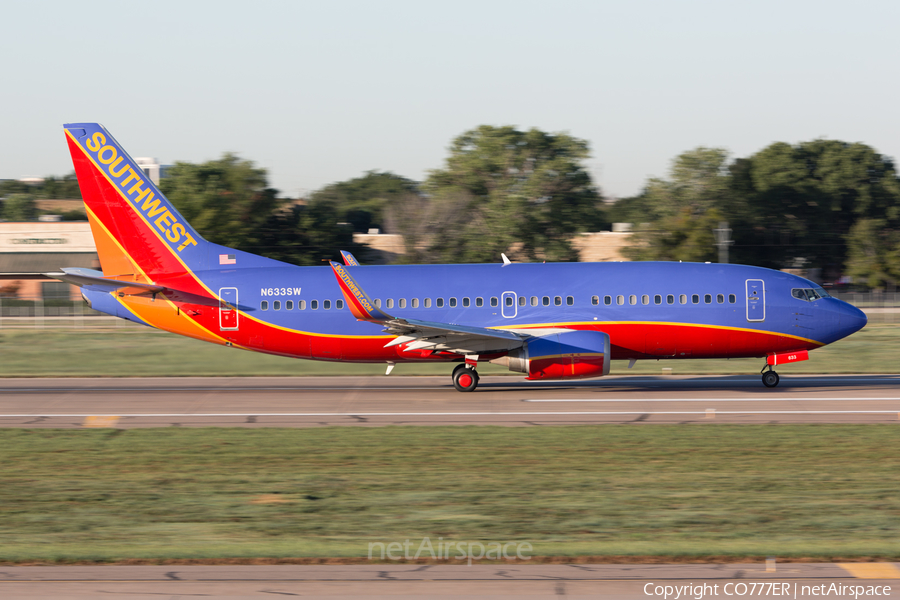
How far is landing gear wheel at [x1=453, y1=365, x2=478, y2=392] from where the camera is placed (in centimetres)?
2680

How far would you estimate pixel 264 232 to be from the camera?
80500 mm

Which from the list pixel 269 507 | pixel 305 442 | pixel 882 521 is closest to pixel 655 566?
pixel 882 521

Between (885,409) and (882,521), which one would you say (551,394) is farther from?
(882,521)

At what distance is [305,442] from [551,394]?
9.91 metres

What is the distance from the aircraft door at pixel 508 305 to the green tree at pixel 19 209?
110m

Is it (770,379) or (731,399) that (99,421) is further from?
(770,379)

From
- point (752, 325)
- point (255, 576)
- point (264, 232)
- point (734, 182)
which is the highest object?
point (734, 182)

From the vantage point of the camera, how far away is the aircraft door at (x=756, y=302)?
26.3m

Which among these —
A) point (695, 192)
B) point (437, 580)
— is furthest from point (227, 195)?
point (437, 580)

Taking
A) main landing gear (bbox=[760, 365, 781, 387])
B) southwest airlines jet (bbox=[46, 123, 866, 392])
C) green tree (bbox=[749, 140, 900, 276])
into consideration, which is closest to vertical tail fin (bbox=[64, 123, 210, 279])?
southwest airlines jet (bbox=[46, 123, 866, 392])

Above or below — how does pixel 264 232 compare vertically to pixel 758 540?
above

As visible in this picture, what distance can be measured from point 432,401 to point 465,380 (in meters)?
1.93

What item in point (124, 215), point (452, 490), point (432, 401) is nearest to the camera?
point (452, 490)

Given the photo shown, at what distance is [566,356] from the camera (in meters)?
25.3
